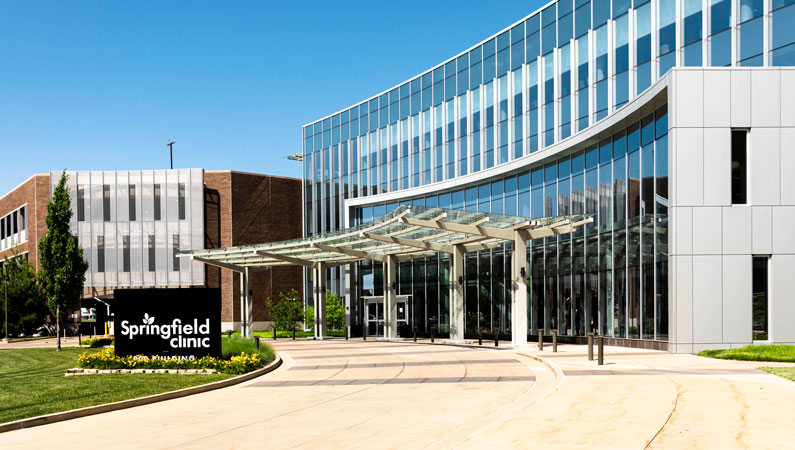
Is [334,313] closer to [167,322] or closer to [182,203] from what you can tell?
[182,203]

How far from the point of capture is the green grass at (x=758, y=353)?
72.1ft

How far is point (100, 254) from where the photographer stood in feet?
217

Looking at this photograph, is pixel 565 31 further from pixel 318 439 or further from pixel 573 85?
pixel 318 439

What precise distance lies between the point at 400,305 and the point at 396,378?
29.1 metres

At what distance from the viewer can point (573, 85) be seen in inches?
1460

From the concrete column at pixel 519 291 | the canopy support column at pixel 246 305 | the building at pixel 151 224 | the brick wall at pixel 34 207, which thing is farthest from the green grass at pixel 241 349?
the brick wall at pixel 34 207

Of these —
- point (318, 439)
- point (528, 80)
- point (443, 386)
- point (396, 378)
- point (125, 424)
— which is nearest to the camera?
point (318, 439)

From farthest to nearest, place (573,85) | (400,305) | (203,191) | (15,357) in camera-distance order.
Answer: (203,191)
(400,305)
(573,85)
(15,357)

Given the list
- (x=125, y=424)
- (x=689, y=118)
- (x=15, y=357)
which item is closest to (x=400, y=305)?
(x=15, y=357)

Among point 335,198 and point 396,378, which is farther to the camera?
point 335,198

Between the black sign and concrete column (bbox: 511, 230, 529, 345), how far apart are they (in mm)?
13704

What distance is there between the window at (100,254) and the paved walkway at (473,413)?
49.5 metres

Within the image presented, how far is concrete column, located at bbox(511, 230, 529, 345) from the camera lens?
32156mm

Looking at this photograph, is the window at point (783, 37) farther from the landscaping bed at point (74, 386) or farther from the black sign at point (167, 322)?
the black sign at point (167, 322)
